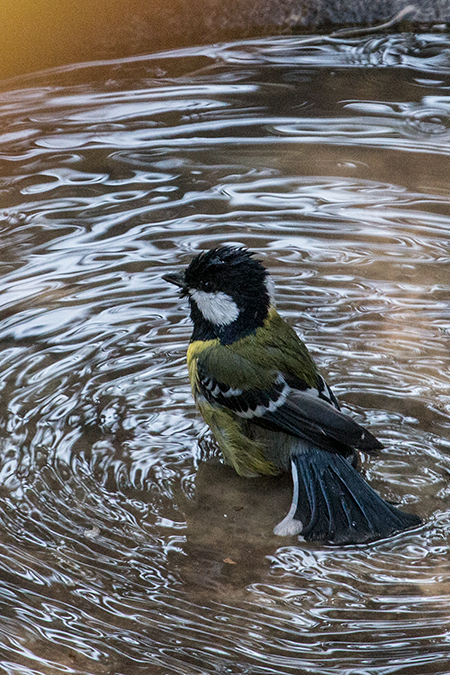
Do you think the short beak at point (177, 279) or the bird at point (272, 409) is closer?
the bird at point (272, 409)

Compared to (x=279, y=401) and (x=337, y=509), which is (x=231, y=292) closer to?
(x=279, y=401)

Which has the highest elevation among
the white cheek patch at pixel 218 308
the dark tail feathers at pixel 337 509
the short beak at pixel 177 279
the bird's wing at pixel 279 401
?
the short beak at pixel 177 279

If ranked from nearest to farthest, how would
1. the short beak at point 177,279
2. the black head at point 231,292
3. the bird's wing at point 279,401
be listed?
1. the bird's wing at point 279,401
2. the black head at point 231,292
3. the short beak at point 177,279

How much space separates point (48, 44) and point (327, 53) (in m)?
2.41

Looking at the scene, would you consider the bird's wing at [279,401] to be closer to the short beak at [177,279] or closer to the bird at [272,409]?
the bird at [272,409]

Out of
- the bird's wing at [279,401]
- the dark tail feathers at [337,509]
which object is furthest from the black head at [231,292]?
the dark tail feathers at [337,509]

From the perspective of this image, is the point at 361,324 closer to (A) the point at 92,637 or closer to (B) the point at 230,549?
(B) the point at 230,549

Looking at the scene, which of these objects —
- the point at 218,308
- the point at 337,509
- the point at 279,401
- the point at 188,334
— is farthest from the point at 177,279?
the point at 337,509

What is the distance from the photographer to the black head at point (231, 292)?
12.4 ft

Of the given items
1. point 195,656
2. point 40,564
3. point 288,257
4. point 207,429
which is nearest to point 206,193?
point 288,257

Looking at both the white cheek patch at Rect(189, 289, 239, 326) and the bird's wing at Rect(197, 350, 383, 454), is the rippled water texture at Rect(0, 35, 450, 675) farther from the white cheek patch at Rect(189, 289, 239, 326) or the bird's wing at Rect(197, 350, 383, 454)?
the white cheek patch at Rect(189, 289, 239, 326)

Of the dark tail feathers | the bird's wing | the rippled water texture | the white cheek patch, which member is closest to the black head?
the white cheek patch

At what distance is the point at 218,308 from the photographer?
383 centimetres

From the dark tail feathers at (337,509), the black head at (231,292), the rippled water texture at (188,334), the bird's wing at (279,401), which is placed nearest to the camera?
the rippled water texture at (188,334)
